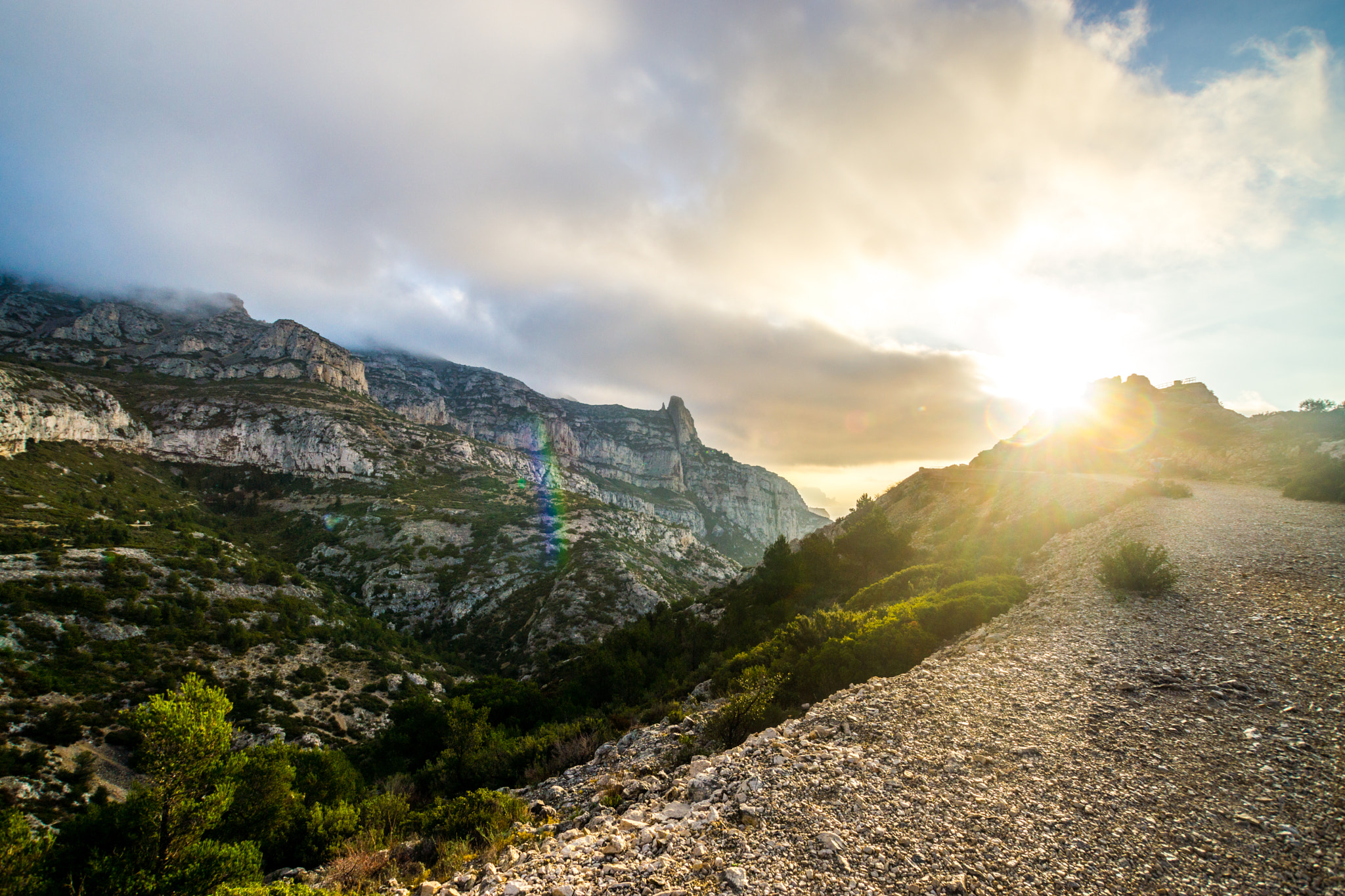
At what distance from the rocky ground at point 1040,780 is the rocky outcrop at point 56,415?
122905 mm

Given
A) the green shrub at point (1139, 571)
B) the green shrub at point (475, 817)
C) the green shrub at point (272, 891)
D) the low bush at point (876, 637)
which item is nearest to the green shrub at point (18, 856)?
the green shrub at point (272, 891)

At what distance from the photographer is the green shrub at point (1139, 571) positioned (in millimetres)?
16234

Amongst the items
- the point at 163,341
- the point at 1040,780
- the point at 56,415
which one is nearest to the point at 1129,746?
the point at 1040,780

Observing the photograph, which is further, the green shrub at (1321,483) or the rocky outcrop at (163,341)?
the rocky outcrop at (163,341)

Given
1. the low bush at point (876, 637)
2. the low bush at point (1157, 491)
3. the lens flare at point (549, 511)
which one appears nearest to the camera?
the low bush at point (876, 637)

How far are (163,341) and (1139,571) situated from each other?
241321 millimetres

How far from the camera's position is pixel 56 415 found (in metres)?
87.3

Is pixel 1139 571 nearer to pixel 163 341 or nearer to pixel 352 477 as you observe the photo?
pixel 352 477

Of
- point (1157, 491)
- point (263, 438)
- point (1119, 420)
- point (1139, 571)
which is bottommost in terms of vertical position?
point (1139, 571)

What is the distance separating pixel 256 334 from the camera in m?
172

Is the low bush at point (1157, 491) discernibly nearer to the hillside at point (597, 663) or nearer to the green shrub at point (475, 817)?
the hillside at point (597, 663)

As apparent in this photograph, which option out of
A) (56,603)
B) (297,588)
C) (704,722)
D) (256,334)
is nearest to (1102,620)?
(704,722)

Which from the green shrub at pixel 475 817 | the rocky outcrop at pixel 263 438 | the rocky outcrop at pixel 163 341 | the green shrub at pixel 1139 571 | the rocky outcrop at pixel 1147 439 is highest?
the rocky outcrop at pixel 163 341

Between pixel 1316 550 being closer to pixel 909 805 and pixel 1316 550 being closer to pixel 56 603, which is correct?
pixel 909 805
